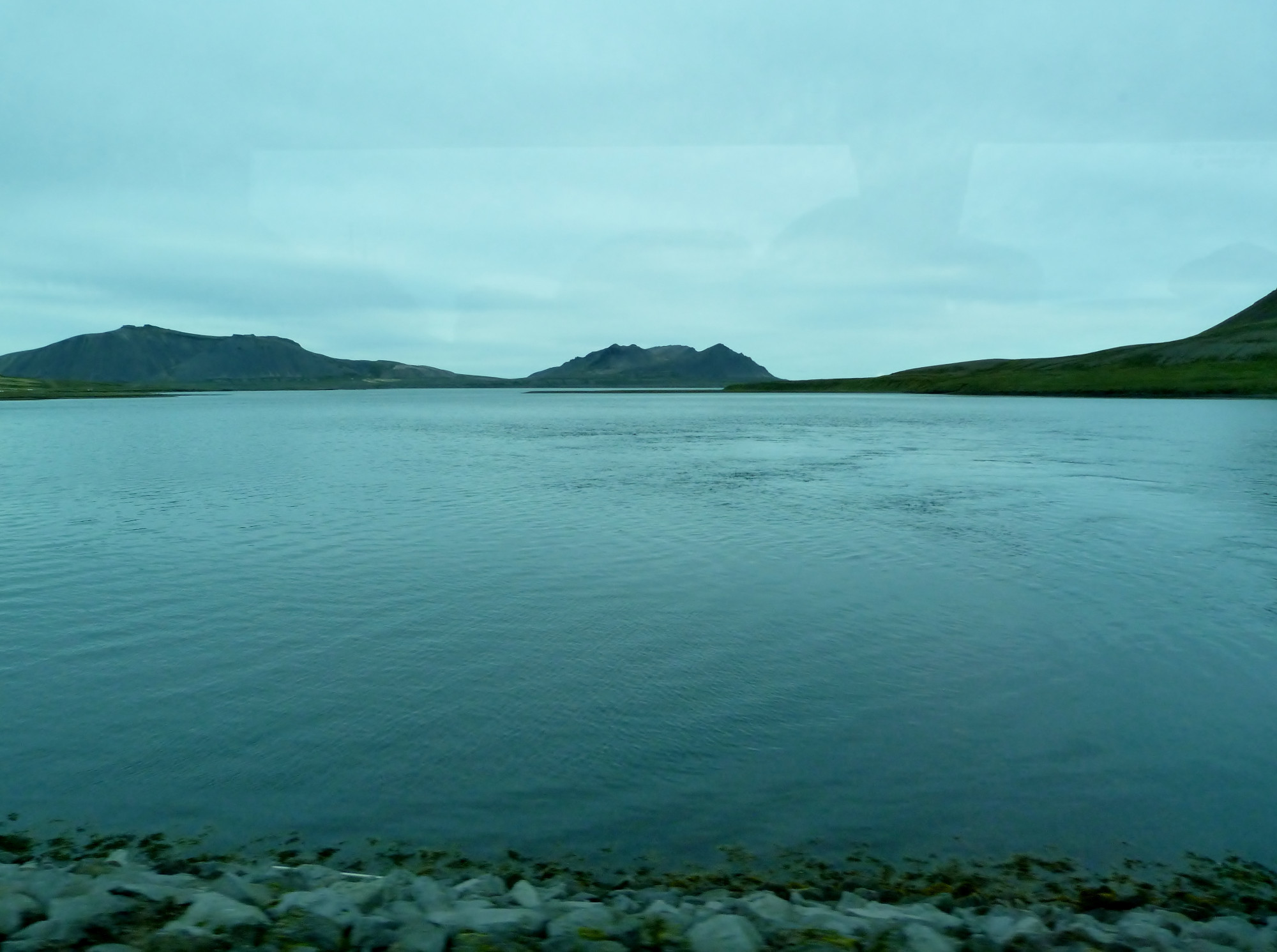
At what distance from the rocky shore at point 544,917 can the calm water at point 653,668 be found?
3.44ft

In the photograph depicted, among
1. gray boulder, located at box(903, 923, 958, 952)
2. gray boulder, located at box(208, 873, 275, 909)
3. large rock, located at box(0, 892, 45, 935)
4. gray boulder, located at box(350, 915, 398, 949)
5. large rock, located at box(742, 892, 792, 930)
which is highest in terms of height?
large rock, located at box(0, 892, 45, 935)

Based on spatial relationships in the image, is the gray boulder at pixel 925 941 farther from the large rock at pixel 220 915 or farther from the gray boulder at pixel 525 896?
the large rock at pixel 220 915

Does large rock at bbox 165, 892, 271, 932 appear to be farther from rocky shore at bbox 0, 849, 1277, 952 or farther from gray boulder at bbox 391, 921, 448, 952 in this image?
gray boulder at bbox 391, 921, 448, 952

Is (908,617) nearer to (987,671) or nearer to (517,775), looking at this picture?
(987,671)

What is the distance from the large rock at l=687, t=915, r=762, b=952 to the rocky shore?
0.01 meters

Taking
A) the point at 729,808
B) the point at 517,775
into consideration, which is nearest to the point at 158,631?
the point at 517,775

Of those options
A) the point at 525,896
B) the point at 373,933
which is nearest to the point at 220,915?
the point at 373,933

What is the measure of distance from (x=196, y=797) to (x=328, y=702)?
239cm

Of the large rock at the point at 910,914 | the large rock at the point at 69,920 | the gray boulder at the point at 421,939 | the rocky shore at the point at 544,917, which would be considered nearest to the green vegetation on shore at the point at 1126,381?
the rocky shore at the point at 544,917

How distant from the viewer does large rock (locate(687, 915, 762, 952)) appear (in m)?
6.23

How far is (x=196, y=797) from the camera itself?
30.7 feet

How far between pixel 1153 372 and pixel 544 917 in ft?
542

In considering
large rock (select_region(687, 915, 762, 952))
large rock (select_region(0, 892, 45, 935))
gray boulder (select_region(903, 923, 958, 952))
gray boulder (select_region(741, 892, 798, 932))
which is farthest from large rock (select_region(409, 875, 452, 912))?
gray boulder (select_region(903, 923, 958, 952))

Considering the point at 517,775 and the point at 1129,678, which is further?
the point at 1129,678
